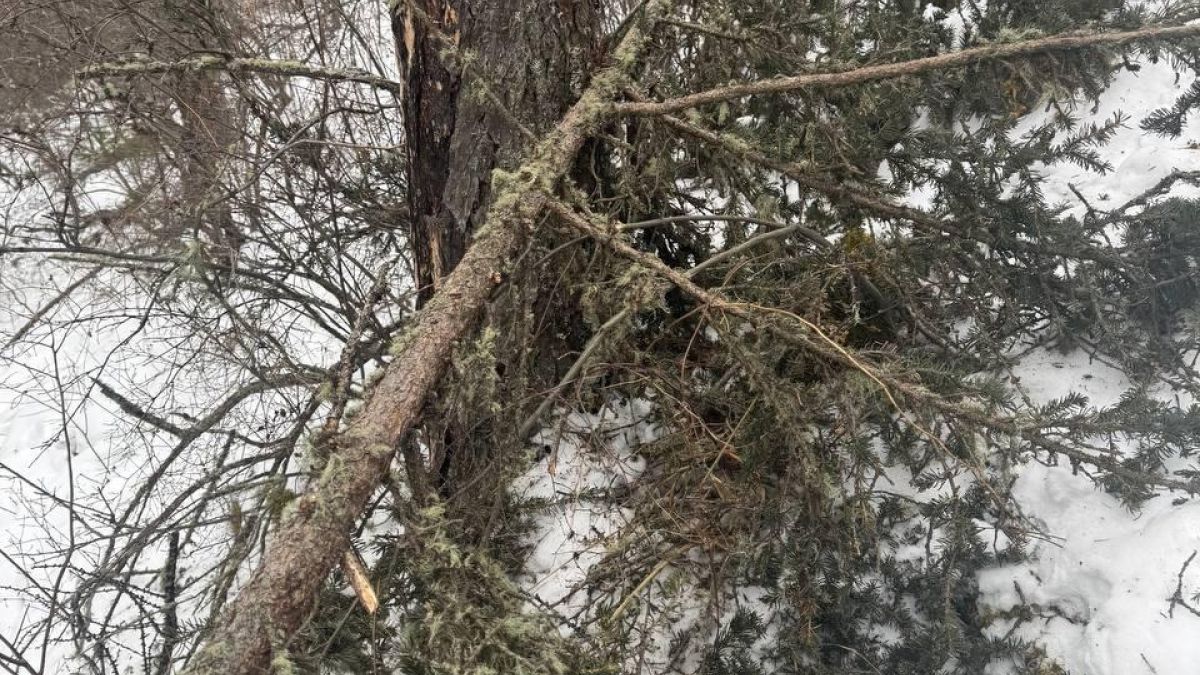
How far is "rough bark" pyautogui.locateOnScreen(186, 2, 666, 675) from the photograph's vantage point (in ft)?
3.60

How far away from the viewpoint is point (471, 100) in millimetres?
2225

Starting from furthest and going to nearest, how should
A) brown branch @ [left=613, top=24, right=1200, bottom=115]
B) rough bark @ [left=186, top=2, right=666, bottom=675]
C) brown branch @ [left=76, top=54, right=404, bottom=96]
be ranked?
brown branch @ [left=76, top=54, right=404, bottom=96], brown branch @ [left=613, top=24, right=1200, bottom=115], rough bark @ [left=186, top=2, right=666, bottom=675]

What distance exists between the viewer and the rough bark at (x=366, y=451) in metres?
1.10

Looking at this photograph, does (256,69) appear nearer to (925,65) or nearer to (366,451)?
(366,451)

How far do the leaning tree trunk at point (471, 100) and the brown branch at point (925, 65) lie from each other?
0.37 m

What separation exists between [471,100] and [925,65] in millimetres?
1287

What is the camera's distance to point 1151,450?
233 centimetres

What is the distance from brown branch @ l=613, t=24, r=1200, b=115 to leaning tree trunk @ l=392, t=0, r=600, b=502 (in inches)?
14.6

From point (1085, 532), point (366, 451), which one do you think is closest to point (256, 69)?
point (366, 451)

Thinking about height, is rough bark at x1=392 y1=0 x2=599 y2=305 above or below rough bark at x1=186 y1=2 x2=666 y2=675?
above

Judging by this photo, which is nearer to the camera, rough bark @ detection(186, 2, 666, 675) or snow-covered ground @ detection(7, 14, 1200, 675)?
rough bark @ detection(186, 2, 666, 675)

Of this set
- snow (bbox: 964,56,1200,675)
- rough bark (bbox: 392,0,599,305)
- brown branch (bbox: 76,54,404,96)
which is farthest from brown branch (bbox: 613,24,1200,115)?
brown branch (bbox: 76,54,404,96)

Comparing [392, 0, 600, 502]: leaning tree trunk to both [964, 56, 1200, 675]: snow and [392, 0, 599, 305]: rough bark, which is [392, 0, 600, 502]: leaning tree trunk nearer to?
[392, 0, 599, 305]: rough bark

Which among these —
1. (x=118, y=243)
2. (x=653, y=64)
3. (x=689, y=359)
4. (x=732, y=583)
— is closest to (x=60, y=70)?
(x=118, y=243)
